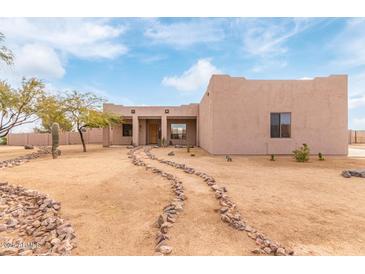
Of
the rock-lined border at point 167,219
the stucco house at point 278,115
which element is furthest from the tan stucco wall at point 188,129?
the rock-lined border at point 167,219

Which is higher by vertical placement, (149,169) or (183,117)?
(183,117)

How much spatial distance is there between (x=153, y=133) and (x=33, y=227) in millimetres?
19856

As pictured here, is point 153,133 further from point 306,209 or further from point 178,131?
point 306,209

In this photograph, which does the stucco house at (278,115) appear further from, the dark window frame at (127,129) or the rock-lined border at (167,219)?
the dark window frame at (127,129)

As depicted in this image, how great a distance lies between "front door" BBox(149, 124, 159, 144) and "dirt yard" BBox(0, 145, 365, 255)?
641 inches

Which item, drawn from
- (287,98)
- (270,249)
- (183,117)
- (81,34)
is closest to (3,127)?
(81,34)

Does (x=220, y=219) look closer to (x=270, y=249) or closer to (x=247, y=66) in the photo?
(x=270, y=249)

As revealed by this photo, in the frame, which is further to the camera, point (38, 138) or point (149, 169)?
point (38, 138)

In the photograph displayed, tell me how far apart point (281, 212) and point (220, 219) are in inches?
49.1

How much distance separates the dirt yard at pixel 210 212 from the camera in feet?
8.60

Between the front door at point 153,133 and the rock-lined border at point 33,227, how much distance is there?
18.0 m

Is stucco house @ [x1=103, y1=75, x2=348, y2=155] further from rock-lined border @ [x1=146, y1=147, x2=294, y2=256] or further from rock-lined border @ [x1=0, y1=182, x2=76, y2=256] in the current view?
rock-lined border @ [x1=0, y1=182, x2=76, y2=256]

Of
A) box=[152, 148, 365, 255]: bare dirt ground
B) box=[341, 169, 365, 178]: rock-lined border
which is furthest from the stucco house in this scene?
box=[152, 148, 365, 255]: bare dirt ground

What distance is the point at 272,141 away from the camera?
39.2 ft
